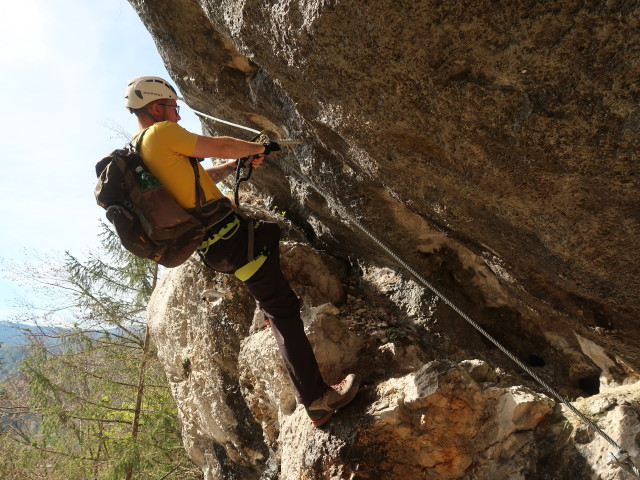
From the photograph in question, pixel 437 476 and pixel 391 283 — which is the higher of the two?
pixel 391 283

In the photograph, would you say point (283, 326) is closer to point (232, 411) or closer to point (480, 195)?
point (480, 195)

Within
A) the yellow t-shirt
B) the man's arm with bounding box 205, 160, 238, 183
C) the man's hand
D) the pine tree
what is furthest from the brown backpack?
the pine tree

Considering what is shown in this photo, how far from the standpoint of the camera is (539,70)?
2.12 metres

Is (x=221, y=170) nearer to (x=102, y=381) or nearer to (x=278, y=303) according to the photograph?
(x=278, y=303)

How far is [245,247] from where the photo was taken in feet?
11.5

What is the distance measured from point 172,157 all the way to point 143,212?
434 millimetres

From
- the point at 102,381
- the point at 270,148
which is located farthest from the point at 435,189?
the point at 102,381

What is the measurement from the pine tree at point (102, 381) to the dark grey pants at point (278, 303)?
7662 mm

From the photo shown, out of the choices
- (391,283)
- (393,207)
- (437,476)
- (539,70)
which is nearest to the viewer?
(539,70)

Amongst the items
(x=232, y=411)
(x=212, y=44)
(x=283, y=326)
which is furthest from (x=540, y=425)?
(x=212, y=44)

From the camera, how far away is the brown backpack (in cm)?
313

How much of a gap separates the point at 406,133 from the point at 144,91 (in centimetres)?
205

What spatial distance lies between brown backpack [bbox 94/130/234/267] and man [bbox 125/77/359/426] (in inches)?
4.4

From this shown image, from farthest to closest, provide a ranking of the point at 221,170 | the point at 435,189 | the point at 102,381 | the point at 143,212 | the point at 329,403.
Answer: the point at 102,381 < the point at 221,170 < the point at 329,403 < the point at 435,189 < the point at 143,212
